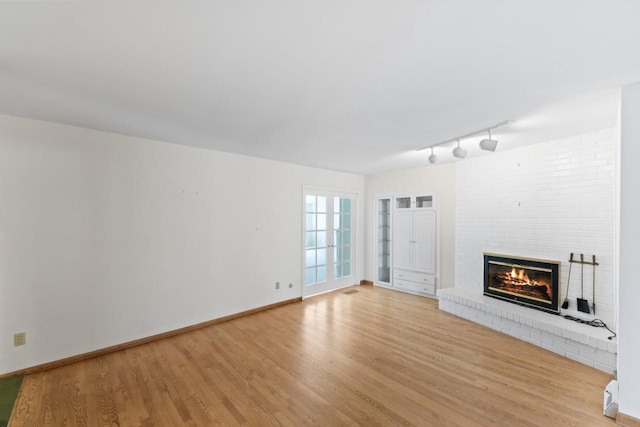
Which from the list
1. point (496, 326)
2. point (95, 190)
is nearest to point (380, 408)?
point (496, 326)

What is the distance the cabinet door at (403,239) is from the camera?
17.9 ft

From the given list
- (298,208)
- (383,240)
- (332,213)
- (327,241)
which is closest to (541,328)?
(383,240)

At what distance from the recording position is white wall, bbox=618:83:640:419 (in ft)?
6.39

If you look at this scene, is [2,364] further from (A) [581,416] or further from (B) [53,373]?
(A) [581,416]

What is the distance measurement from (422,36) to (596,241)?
3422 millimetres

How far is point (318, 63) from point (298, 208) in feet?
11.2

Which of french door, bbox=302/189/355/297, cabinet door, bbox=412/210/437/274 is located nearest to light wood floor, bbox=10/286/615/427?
cabinet door, bbox=412/210/437/274

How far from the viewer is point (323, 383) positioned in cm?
246

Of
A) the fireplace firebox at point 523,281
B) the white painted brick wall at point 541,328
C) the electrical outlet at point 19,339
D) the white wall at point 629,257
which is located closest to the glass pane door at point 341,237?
the white painted brick wall at point 541,328

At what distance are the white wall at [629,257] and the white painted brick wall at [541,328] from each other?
873mm

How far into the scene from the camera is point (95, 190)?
3.02 meters

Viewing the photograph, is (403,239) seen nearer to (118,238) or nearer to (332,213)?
(332,213)

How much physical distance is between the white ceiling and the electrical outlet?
2.11 metres

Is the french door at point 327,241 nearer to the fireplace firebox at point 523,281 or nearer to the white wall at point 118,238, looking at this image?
the white wall at point 118,238
